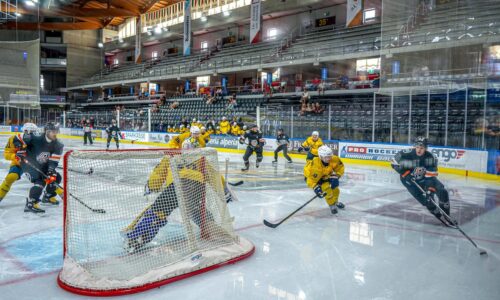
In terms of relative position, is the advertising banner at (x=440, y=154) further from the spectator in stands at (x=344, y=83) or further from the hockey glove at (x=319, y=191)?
the spectator in stands at (x=344, y=83)

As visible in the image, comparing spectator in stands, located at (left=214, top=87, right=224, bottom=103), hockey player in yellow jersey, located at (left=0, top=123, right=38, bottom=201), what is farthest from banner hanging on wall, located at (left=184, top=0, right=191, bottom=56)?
hockey player in yellow jersey, located at (left=0, top=123, right=38, bottom=201)

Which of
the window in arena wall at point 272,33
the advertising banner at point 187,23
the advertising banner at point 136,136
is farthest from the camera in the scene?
the advertising banner at point 187,23

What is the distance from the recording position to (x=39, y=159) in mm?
5746

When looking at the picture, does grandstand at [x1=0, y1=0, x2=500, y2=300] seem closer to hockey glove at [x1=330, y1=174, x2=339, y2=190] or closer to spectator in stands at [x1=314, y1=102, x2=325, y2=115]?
spectator in stands at [x1=314, y1=102, x2=325, y2=115]

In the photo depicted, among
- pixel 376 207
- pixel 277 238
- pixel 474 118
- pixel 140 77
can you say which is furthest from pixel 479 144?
pixel 140 77

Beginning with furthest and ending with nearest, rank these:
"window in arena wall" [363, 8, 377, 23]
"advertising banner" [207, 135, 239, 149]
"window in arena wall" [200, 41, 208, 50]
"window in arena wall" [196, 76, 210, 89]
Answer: "window in arena wall" [200, 41, 208, 50], "window in arena wall" [196, 76, 210, 89], "window in arena wall" [363, 8, 377, 23], "advertising banner" [207, 135, 239, 149]

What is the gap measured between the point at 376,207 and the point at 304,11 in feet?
75.5

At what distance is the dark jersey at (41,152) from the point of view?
5723 millimetres

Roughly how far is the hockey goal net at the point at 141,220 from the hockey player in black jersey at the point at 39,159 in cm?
240

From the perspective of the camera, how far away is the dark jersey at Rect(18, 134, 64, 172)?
572 cm

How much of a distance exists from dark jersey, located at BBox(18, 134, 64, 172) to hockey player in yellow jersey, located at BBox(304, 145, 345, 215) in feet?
12.7

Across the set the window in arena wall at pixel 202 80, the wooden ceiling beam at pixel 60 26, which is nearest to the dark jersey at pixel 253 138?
the window in arena wall at pixel 202 80

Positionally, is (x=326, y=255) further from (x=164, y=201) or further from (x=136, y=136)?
(x=136, y=136)

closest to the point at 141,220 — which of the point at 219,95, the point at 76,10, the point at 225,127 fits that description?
the point at 225,127
